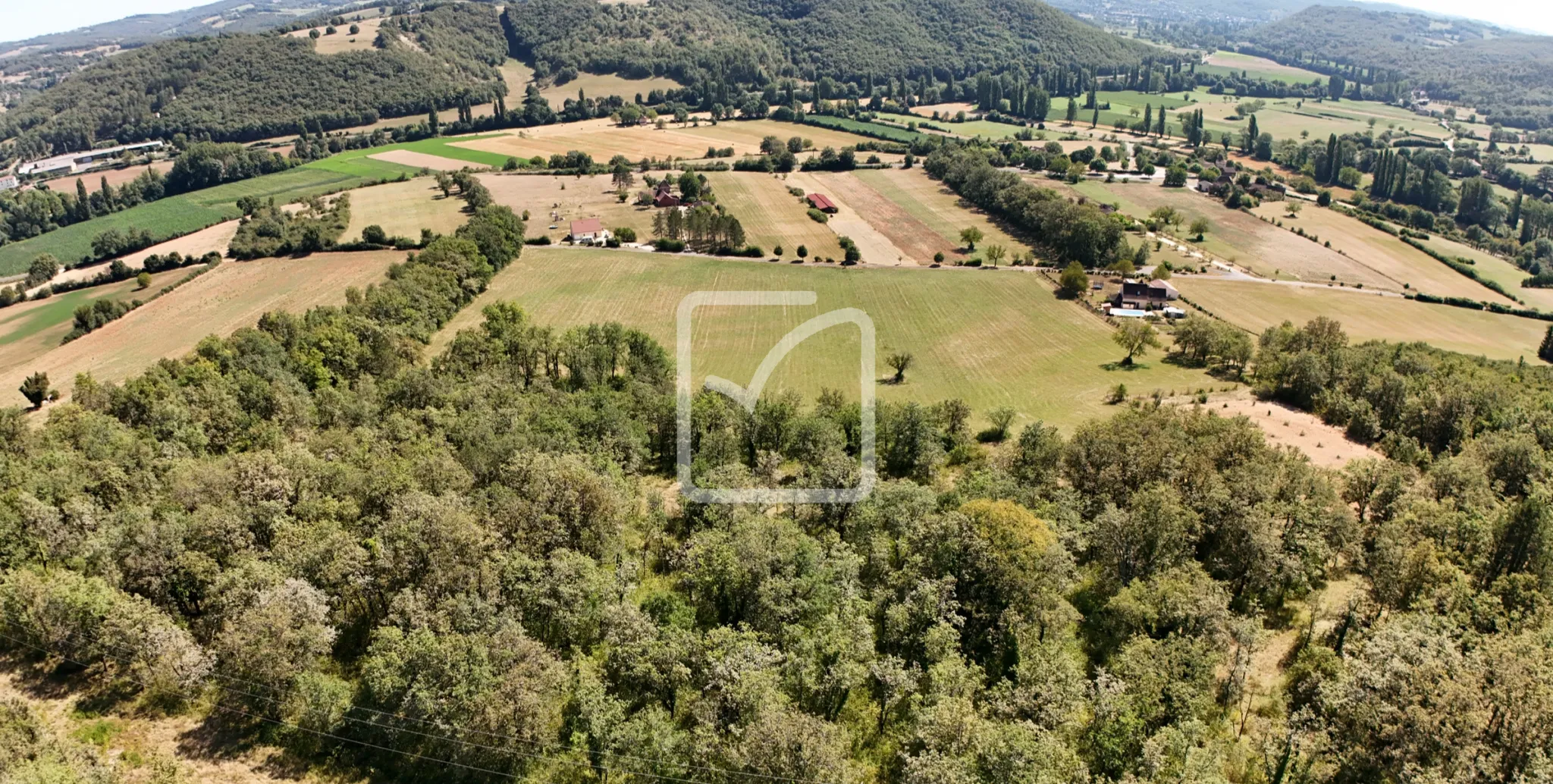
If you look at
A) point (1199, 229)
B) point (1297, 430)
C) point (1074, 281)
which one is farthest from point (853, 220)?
point (1297, 430)

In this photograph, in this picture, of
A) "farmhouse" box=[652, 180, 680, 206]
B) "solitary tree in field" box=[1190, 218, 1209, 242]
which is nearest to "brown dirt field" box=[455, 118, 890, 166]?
"farmhouse" box=[652, 180, 680, 206]

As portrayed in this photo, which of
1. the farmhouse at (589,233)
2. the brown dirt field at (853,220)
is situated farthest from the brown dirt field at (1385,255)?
the farmhouse at (589,233)

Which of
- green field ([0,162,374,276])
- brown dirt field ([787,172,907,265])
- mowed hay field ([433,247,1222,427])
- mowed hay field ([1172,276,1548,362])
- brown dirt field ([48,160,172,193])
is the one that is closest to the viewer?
mowed hay field ([433,247,1222,427])

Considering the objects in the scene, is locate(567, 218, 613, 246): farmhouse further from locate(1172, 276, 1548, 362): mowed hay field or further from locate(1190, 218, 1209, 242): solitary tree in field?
locate(1190, 218, 1209, 242): solitary tree in field

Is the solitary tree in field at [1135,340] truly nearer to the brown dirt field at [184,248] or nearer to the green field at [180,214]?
the brown dirt field at [184,248]

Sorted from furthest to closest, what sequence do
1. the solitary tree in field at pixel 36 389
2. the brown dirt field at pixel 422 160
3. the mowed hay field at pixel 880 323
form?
the brown dirt field at pixel 422 160
the mowed hay field at pixel 880 323
the solitary tree in field at pixel 36 389

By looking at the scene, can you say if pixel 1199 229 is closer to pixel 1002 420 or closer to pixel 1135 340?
pixel 1135 340

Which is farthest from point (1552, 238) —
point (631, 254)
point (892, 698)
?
point (892, 698)

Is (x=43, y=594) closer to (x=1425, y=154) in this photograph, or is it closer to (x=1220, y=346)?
(x=1220, y=346)

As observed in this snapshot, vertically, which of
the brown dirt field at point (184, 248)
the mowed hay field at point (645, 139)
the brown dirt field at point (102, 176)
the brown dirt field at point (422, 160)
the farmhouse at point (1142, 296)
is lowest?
the farmhouse at point (1142, 296)
